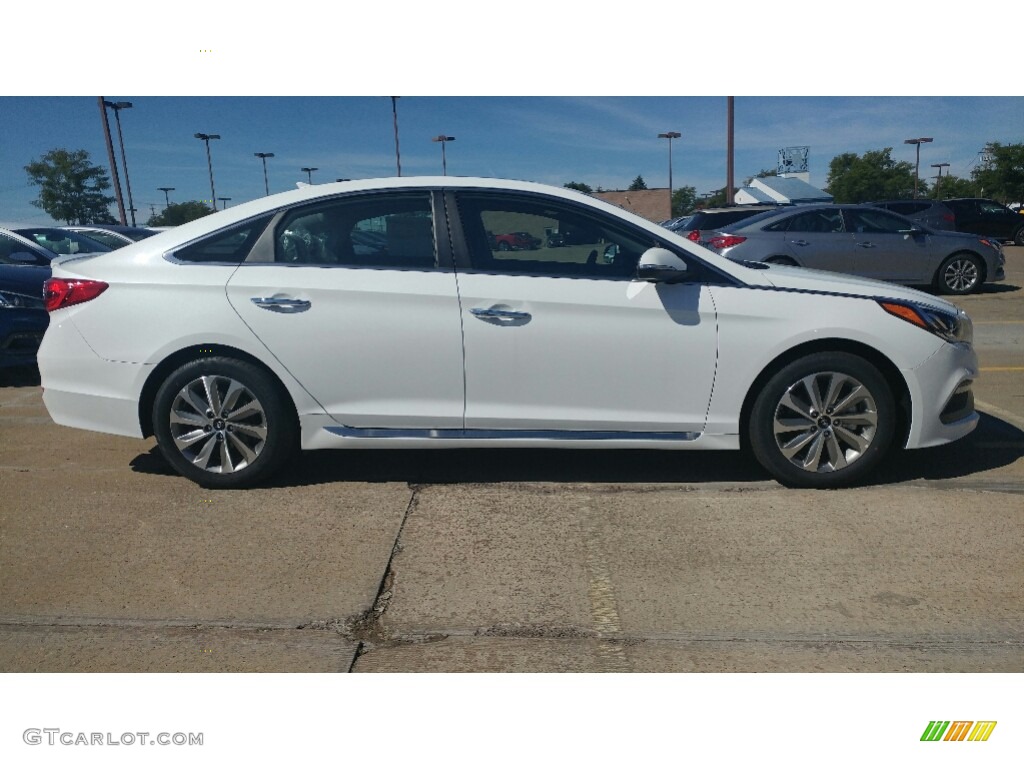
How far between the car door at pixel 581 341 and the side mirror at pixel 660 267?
6cm

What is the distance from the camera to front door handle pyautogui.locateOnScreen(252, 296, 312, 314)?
3.84m

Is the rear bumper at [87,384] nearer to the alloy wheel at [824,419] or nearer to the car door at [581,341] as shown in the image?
the car door at [581,341]

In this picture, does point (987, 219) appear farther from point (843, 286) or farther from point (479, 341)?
point (479, 341)

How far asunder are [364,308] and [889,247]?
10.2 m

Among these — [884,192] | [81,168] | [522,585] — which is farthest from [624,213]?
[884,192]

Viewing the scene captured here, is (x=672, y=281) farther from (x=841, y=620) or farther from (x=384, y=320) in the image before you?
(x=841, y=620)

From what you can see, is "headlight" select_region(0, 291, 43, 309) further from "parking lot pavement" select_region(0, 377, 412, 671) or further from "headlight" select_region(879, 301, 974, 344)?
"headlight" select_region(879, 301, 974, 344)

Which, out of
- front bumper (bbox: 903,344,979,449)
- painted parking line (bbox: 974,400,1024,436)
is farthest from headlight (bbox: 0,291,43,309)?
painted parking line (bbox: 974,400,1024,436)

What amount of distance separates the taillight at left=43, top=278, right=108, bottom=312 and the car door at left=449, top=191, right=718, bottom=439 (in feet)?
5.92

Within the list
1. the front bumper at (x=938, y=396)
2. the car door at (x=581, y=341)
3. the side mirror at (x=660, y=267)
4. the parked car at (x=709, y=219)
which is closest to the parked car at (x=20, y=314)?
the car door at (x=581, y=341)

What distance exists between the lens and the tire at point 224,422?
3.90 meters

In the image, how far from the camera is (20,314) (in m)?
6.86

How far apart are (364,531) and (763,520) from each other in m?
1.81
